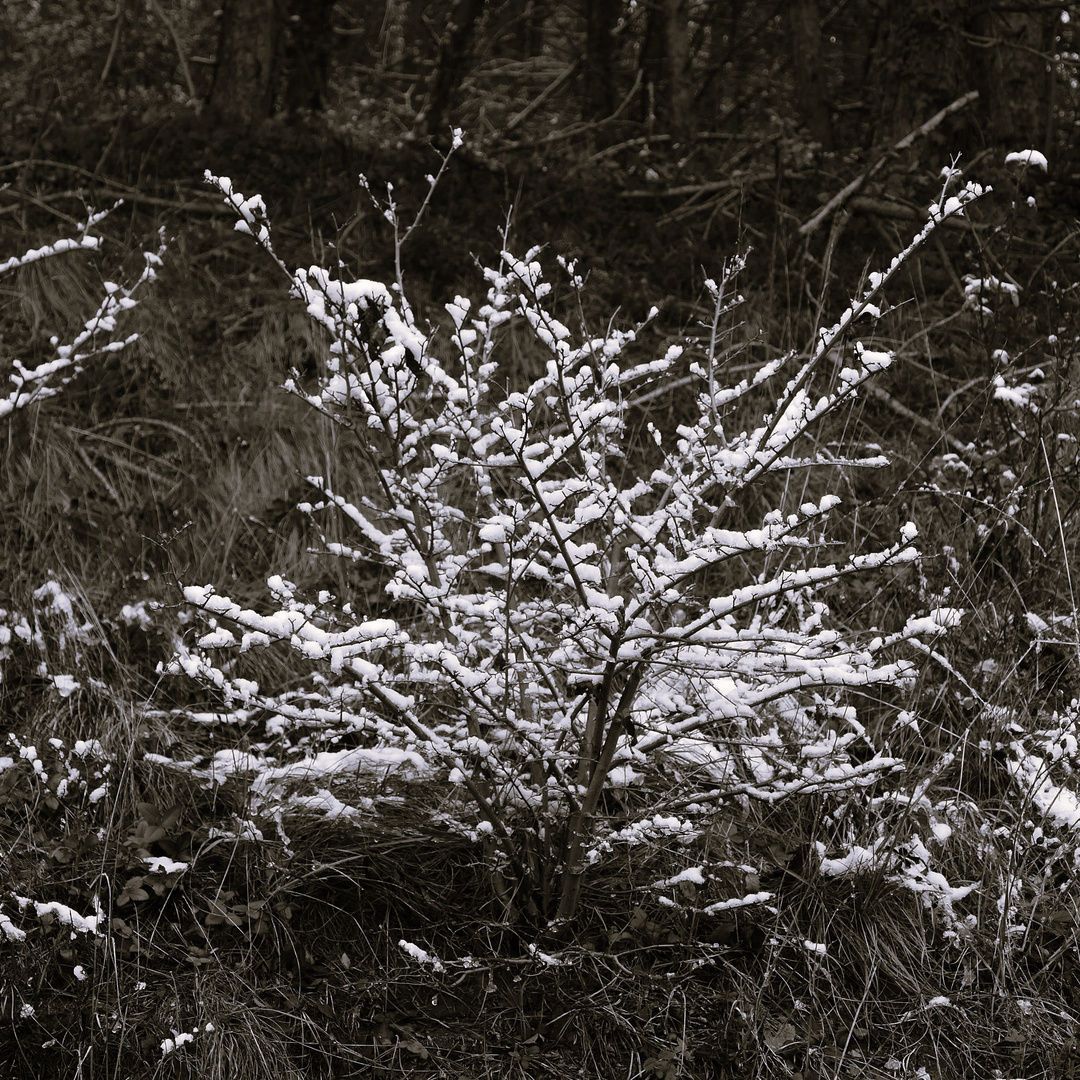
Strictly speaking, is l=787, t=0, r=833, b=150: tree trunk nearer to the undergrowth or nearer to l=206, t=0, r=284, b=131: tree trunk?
l=206, t=0, r=284, b=131: tree trunk

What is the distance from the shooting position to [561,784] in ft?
7.67

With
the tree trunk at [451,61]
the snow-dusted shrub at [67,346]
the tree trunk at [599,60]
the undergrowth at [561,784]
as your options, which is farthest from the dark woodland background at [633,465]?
the tree trunk at [451,61]

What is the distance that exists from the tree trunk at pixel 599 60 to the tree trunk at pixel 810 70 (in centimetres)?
140

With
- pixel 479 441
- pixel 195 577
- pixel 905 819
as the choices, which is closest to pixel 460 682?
pixel 479 441

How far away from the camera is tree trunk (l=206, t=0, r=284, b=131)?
20.9 feet

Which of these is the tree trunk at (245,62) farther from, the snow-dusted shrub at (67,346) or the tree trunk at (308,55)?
the snow-dusted shrub at (67,346)

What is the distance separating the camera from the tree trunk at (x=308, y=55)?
7.61 meters

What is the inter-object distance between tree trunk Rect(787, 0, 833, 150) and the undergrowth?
4711mm

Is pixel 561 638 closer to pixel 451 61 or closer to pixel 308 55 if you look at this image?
pixel 308 55

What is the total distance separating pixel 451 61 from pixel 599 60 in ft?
3.89

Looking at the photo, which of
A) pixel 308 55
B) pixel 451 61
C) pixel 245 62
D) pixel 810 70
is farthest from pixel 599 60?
pixel 245 62

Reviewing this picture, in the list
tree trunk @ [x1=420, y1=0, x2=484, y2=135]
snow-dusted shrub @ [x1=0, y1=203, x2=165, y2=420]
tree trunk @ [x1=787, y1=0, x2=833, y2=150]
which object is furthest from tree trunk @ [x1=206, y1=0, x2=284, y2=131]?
tree trunk @ [x1=787, y1=0, x2=833, y2=150]

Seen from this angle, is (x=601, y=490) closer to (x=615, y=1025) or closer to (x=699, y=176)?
(x=615, y=1025)

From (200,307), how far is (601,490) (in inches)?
138
